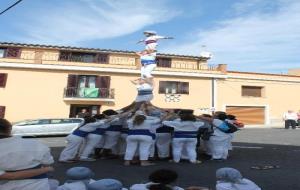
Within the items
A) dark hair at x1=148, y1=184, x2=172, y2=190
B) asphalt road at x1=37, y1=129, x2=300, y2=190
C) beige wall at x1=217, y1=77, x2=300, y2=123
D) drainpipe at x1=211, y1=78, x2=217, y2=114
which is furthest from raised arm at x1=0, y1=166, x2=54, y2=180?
beige wall at x1=217, y1=77, x2=300, y2=123

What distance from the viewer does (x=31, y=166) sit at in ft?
15.6

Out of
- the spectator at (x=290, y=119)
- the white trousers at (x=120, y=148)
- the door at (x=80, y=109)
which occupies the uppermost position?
the door at (x=80, y=109)

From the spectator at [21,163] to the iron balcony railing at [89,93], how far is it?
113ft

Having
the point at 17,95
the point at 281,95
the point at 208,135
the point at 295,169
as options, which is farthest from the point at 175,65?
the point at 295,169

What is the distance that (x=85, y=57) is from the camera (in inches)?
1620

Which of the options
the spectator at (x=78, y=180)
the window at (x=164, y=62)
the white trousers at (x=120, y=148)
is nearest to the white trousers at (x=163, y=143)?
the white trousers at (x=120, y=148)

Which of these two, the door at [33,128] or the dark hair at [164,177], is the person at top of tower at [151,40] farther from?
the door at [33,128]

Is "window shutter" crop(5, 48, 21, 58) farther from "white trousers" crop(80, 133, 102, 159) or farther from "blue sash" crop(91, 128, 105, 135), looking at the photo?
"white trousers" crop(80, 133, 102, 159)

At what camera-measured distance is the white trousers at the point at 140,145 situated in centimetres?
1225

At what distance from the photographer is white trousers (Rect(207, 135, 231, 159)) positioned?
13.9 metres

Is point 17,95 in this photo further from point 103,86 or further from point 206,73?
point 206,73

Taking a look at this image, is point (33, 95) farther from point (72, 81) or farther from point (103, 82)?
point (103, 82)

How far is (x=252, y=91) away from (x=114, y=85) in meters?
14.3

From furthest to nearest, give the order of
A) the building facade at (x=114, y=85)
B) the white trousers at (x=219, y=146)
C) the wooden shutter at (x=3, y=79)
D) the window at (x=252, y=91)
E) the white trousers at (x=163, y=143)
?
the window at (x=252, y=91), the building facade at (x=114, y=85), the wooden shutter at (x=3, y=79), the white trousers at (x=163, y=143), the white trousers at (x=219, y=146)
